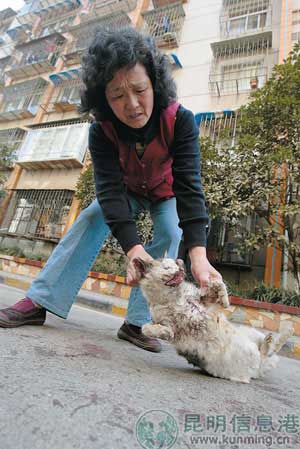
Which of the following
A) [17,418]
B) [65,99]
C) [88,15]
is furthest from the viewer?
[88,15]

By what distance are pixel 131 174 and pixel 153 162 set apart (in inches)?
6.3

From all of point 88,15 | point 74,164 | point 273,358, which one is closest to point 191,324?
point 273,358

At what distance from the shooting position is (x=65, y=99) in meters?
12.9

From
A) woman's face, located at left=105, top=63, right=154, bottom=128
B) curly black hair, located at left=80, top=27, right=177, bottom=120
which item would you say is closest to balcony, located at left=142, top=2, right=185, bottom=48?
curly black hair, located at left=80, top=27, right=177, bottom=120

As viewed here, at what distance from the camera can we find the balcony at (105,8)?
13.4m

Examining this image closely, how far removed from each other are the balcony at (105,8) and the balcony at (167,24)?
4.97 feet

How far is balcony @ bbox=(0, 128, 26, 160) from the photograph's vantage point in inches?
527

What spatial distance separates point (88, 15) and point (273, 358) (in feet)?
59.5

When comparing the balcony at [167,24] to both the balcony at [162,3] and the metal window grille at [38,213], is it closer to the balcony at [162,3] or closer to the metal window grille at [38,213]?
the balcony at [162,3]

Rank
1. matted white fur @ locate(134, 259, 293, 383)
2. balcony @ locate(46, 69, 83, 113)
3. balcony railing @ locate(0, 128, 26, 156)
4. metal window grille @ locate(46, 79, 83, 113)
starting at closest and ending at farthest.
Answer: matted white fur @ locate(134, 259, 293, 383), metal window grille @ locate(46, 79, 83, 113), balcony @ locate(46, 69, 83, 113), balcony railing @ locate(0, 128, 26, 156)

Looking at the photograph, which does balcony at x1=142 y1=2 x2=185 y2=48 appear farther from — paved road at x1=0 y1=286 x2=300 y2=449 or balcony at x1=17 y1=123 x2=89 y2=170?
paved road at x1=0 y1=286 x2=300 y2=449

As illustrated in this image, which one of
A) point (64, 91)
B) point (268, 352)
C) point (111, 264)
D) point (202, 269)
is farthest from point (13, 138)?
point (268, 352)

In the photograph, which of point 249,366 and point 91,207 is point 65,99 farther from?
point 249,366

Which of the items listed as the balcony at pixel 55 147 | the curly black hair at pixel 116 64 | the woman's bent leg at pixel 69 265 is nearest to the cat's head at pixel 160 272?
the woman's bent leg at pixel 69 265
